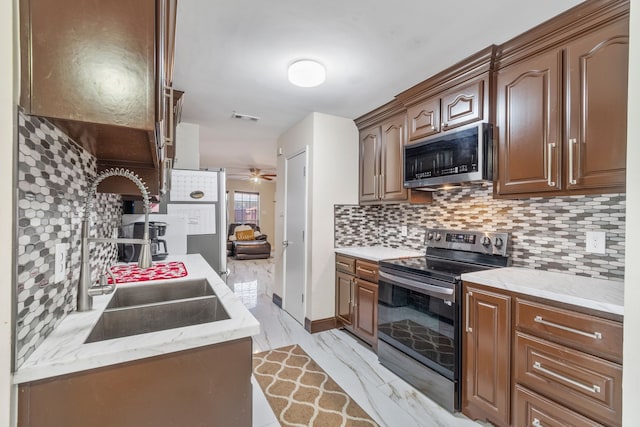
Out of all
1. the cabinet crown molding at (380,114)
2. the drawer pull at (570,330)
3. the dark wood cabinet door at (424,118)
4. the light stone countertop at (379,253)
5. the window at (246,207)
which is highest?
the cabinet crown molding at (380,114)

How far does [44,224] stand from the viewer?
2.82 ft

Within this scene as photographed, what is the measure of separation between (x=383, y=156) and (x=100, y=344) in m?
2.64

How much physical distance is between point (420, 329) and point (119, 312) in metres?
1.82

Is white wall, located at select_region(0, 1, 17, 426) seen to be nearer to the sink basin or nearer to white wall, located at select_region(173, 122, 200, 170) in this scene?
the sink basin

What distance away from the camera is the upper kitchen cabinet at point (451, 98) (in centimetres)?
195

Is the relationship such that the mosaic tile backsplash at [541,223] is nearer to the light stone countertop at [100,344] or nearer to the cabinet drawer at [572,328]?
the cabinet drawer at [572,328]

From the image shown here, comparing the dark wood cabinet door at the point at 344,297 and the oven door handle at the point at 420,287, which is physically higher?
the oven door handle at the point at 420,287

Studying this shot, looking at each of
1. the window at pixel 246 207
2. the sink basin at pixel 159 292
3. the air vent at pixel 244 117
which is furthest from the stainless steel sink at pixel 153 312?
the window at pixel 246 207

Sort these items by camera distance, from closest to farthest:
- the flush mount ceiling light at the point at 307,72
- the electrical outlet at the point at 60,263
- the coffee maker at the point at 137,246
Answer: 1. the electrical outlet at the point at 60,263
2. the flush mount ceiling light at the point at 307,72
3. the coffee maker at the point at 137,246

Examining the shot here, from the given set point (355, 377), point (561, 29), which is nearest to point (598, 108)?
point (561, 29)

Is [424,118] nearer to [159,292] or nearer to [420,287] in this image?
[420,287]

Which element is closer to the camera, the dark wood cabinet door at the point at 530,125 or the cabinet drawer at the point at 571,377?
the cabinet drawer at the point at 571,377

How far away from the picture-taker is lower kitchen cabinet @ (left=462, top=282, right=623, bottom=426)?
125 cm

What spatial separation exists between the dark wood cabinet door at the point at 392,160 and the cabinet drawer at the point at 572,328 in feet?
4.51
